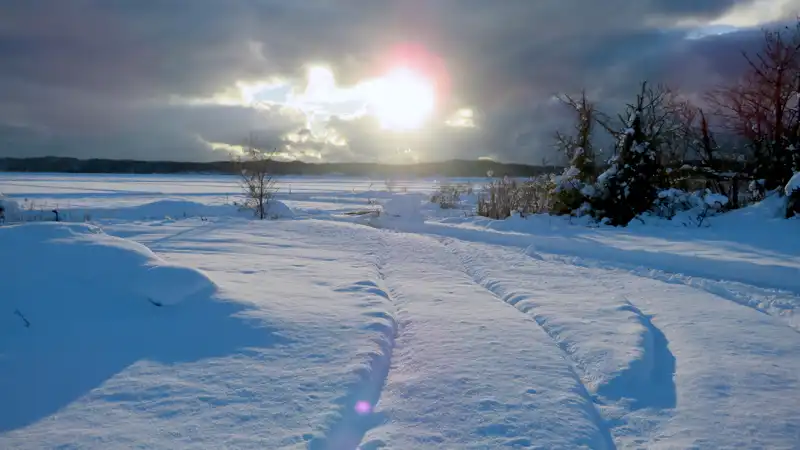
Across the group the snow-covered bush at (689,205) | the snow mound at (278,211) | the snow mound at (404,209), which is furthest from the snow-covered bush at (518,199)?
the snow mound at (278,211)

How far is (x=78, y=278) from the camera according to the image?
4.77 metres

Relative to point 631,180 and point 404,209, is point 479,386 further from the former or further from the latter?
point 404,209

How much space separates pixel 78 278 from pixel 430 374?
3565 mm

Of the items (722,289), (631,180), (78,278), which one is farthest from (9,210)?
(631,180)

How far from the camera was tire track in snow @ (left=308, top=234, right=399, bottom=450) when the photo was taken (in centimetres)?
293

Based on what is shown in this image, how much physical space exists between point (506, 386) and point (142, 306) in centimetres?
341

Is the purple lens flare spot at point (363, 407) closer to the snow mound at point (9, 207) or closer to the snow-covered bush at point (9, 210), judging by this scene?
the snow-covered bush at point (9, 210)

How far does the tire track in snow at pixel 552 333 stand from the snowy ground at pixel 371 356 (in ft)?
0.08

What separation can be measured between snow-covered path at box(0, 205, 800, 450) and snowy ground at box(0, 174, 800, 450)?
18 mm

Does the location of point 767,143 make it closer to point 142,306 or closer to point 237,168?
point 142,306

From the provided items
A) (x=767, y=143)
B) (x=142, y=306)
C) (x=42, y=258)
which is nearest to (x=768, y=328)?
(x=142, y=306)

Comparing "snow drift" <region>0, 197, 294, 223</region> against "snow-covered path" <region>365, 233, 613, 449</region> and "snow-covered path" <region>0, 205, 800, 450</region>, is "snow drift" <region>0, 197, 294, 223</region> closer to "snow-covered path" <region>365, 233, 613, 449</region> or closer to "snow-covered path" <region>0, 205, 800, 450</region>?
"snow-covered path" <region>0, 205, 800, 450</region>

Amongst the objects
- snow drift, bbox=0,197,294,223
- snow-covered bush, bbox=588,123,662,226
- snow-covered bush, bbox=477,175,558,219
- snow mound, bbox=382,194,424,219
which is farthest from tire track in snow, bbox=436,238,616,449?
snow drift, bbox=0,197,294,223

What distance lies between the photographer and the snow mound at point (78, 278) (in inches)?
172
